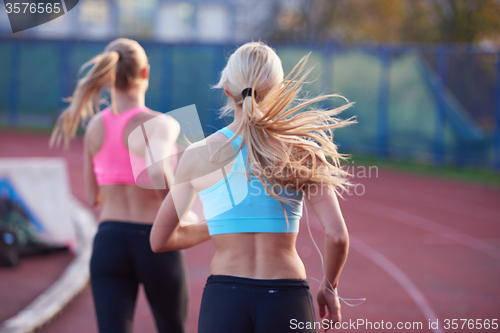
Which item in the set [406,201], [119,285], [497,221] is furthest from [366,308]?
[406,201]

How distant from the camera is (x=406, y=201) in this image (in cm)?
1123

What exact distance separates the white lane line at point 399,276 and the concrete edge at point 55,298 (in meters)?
3.27

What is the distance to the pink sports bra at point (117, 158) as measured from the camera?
299cm

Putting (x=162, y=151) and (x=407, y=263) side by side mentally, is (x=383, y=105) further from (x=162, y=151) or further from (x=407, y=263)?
Answer: (x=162, y=151)

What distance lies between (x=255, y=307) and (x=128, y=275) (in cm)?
116

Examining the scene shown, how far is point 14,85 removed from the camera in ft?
71.1

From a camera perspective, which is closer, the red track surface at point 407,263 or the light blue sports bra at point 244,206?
the light blue sports bra at point 244,206

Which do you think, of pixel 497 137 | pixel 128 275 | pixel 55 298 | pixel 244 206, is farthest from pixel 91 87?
pixel 497 137

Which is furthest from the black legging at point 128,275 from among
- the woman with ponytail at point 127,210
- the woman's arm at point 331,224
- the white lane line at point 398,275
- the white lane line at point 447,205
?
the white lane line at point 447,205

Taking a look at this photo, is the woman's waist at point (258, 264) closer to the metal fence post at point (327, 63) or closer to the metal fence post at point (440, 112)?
the metal fence post at point (440, 112)

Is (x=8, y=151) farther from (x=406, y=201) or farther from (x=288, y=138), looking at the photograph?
(x=288, y=138)

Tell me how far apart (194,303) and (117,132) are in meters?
2.83

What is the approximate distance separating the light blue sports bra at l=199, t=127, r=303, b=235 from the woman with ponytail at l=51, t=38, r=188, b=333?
92 cm

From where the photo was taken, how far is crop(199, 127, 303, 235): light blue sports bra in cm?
205
